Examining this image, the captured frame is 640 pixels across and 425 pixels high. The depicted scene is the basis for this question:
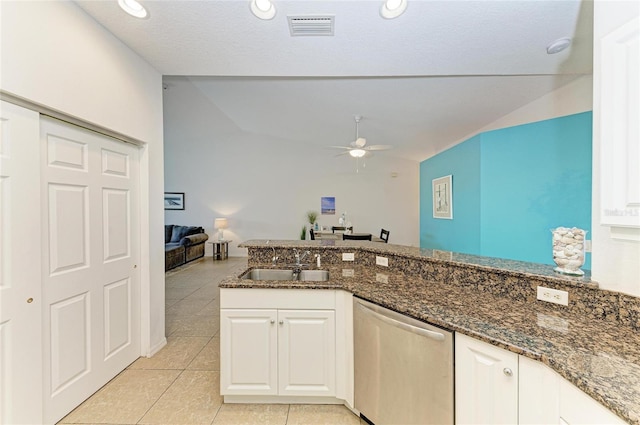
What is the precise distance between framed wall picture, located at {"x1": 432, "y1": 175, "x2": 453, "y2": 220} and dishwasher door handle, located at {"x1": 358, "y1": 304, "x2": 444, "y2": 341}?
14.6 feet

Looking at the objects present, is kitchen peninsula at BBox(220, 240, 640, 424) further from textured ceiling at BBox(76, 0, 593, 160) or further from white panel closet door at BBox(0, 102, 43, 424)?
textured ceiling at BBox(76, 0, 593, 160)

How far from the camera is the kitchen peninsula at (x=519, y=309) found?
0.87 metres

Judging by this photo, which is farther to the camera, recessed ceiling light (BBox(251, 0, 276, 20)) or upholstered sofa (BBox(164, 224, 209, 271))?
upholstered sofa (BBox(164, 224, 209, 271))

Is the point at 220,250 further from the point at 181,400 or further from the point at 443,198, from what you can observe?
the point at 443,198

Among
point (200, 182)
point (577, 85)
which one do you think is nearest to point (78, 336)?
point (577, 85)

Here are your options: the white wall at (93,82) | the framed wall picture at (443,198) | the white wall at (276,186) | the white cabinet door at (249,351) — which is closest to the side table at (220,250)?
the white wall at (276,186)

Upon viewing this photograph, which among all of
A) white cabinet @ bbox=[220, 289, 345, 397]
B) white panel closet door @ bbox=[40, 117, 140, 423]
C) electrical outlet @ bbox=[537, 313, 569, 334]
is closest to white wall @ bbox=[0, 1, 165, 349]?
white panel closet door @ bbox=[40, 117, 140, 423]

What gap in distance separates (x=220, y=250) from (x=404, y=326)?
22.0 feet

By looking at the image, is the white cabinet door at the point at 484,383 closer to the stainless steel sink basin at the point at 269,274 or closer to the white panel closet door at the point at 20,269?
the stainless steel sink basin at the point at 269,274

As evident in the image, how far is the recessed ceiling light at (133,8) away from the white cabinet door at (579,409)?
2836 mm

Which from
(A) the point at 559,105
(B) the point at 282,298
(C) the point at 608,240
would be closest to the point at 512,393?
(C) the point at 608,240

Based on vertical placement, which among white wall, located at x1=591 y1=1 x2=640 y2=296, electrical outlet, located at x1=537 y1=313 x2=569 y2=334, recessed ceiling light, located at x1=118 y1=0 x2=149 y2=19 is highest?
recessed ceiling light, located at x1=118 y1=0 x2=149 y2=19

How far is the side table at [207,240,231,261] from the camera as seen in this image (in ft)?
23.7

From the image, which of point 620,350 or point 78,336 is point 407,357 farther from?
point 78,336
